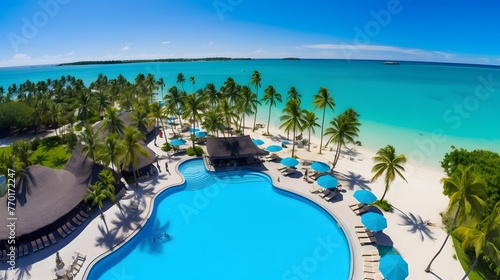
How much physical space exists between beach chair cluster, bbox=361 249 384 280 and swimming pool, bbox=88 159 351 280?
1.30 meters

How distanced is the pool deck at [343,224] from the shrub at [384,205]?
647mm

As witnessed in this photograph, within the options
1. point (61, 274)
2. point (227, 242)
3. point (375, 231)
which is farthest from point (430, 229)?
point (61, 274)

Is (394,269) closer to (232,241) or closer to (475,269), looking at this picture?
(475,269)

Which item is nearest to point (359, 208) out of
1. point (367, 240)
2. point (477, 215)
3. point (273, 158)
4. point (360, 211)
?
point (360, 211)

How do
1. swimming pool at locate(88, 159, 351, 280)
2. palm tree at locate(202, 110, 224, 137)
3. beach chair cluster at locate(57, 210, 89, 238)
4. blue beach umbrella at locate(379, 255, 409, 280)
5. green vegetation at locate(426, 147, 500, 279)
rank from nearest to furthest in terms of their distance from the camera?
green vegetation at locate(426, 147, 500, 279) → blue beach umbrella at locate(379, 255, 409, 280) → swimming pool at locate(88, 159, 351, 280) → beach chair cluster at locate(57, 210, 89, 238) → palm tree at locate(202, 110, 224, 137)

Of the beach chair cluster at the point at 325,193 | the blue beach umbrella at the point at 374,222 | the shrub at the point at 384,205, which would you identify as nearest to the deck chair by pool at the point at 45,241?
the beach chair cluster at the point at 325,193

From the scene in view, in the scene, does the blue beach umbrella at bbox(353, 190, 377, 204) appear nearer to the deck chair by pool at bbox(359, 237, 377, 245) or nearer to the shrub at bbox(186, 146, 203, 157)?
the deck chair by pool at bbox(359, 237, 377, 245)

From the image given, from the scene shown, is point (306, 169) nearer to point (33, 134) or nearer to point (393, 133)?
point (393, 133)

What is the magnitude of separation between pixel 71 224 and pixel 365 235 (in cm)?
2649

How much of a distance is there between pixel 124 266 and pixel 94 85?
255 feet

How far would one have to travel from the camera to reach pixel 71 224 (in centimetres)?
2314

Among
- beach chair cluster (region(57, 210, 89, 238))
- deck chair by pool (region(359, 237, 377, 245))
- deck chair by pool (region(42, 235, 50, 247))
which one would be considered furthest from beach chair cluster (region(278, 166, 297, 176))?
deck chair by pool (region(42, 235, 50, 247))

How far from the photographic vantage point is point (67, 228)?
2273 cm

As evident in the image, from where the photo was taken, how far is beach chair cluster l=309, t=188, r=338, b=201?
91.8 feet
